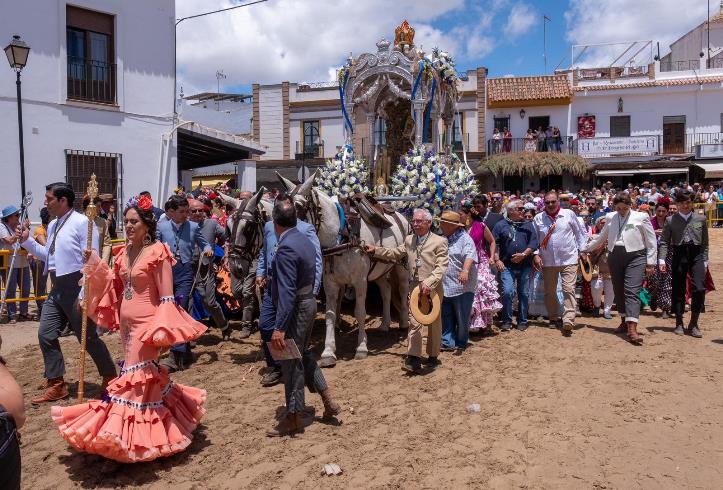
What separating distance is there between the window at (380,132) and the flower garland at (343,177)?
2.15 m

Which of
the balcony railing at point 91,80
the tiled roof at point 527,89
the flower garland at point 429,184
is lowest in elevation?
the flower garland at point 429,184

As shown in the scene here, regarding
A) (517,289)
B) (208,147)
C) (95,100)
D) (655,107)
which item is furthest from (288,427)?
(655,107)

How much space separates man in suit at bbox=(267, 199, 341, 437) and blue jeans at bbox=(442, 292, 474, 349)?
2797 millimetres

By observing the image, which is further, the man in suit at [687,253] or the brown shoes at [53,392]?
the man in suit at [687,253]

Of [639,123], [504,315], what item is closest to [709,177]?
[639,123]

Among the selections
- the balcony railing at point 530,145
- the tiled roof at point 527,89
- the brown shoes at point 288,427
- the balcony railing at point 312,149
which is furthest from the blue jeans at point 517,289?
the balcony railing at point 312,149

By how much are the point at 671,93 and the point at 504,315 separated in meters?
27.5

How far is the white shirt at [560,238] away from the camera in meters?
8.05

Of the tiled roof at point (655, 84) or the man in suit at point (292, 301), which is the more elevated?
the tiled roof at point (655, 84)

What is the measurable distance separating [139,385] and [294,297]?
4.26 ft

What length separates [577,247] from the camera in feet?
27.0

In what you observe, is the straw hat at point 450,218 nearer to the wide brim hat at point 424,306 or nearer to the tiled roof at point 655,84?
the wide brim hat at point 424,306

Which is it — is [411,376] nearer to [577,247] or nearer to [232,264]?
[232,264]

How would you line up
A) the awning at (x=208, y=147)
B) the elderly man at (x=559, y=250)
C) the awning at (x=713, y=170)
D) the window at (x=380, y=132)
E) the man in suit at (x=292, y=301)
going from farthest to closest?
the awning at (x=713, y=170)
the awning at (x=208, y=147)
the window at (x=380, y=132)
the elderly man at (x=559, y=250)
the man in suit at (x=292, y=301)
